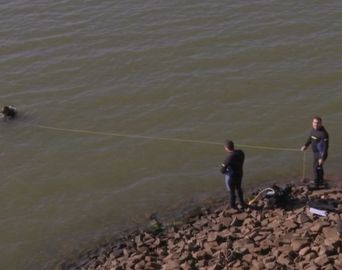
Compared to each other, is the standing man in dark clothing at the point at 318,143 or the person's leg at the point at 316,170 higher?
the standing man in dark clothing at the point at 318,143

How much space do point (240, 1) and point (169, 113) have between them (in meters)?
6.80

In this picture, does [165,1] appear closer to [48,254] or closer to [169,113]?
[169,113]

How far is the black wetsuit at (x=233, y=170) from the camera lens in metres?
13.2

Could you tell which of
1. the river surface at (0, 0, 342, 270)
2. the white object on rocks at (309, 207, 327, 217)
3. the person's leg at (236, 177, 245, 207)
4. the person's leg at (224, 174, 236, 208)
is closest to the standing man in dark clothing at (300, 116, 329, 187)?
the white object on rocks at (309, 207, 327, 217)

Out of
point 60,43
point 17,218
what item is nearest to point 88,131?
point 17,218

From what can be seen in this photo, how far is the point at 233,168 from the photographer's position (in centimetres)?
1331

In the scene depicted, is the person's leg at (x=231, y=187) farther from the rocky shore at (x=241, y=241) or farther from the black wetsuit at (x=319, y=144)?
the black wetsuit at (x=319, y=144)

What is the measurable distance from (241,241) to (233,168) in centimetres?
163

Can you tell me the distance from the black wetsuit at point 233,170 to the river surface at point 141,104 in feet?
5.28

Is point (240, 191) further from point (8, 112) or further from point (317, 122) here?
point (8, 112)

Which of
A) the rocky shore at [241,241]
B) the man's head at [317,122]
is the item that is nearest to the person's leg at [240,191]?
the rocky shore at [241,241]

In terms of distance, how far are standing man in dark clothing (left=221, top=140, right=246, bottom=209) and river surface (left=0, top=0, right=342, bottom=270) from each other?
5.26 ft

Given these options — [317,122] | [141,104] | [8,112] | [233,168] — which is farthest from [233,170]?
[8,112]

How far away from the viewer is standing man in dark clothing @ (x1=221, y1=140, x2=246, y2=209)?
1314 centimetres
